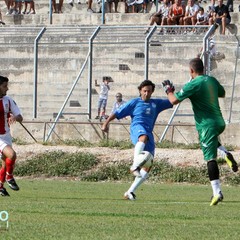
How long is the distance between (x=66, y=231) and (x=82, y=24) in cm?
2907

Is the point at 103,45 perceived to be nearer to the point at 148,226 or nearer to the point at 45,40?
the point at 45,40

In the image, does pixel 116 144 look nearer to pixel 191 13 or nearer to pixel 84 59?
pixel 84 59

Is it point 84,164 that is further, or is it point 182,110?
point 182,110

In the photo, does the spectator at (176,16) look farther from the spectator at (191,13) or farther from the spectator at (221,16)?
the spectator at (221,16)

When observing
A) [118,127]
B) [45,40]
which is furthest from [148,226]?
[45,40]

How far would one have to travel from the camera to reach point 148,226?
1280cm

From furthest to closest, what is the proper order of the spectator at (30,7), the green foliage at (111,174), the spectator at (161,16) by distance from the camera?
the spectator at (30,7), the spectator at (161,16), the green foliage at (111,174)

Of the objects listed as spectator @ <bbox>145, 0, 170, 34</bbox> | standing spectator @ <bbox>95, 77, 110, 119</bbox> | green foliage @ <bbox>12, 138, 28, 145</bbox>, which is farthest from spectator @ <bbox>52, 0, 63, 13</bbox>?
green foliage @ <bbox>12, 138, 28, 145</bbox>

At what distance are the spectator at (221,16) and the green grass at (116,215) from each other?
15211 millimetres

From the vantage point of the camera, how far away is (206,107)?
57.1ft

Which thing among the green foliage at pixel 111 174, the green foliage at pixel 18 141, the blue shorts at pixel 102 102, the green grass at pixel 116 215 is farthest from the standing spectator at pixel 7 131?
the blue shorts at pixel 102 102

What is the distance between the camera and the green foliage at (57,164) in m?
28.1

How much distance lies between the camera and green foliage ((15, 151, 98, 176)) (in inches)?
1105

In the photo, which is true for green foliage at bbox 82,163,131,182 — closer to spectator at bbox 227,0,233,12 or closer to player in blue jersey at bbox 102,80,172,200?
player in blue jersey at bbox 102,80,172,200
